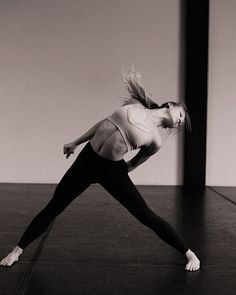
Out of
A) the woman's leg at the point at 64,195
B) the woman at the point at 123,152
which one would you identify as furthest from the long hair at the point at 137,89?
the woman's leg at the point at 64,195

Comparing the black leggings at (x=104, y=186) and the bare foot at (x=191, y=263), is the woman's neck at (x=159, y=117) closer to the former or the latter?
the black leggings at (x=104, y=186)

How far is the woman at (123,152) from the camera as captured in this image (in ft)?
6.92

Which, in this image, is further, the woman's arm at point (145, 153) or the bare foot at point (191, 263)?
the bare foot at point (191, 263)

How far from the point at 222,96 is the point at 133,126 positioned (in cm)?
377

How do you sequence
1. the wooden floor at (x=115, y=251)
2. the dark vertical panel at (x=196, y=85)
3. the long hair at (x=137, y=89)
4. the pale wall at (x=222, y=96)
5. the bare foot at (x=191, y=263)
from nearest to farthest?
the wooden floor at (x=115, y=251)
the long hair at (x=137, y=89)
the bare foot at (x=191, y=263)
the dark vertical panel at (x=196, y=85)
the pale wall at (x=222, y=96)

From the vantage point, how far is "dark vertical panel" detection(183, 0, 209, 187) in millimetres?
5453

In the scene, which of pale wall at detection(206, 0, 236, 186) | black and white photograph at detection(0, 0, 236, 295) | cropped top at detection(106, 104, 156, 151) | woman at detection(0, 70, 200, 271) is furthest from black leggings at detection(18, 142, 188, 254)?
pale wall at detection(206, 0, 236, 186)

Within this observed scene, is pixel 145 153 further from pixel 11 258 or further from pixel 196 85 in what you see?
pixel 196 85

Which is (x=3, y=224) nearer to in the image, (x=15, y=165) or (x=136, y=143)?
(x=136, y=143)

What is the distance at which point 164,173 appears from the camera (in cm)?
567

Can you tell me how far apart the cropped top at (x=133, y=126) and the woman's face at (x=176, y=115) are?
10 cm

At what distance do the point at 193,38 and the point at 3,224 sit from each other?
338cm

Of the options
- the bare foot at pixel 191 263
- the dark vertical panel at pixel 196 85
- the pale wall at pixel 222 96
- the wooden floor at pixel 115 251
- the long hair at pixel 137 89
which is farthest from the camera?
the pale wall at pixel 222 96

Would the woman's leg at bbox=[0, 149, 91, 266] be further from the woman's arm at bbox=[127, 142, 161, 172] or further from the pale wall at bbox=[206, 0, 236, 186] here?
the pale wall at bbox=[206, 0, 236, 186]
